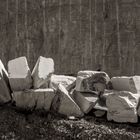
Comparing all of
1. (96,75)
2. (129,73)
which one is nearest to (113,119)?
(96,75)

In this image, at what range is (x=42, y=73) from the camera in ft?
11.7

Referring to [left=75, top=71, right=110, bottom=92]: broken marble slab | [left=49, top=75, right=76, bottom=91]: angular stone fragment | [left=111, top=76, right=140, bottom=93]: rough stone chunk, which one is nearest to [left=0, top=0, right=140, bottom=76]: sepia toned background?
[left=49, top=75, right=76, bottom=91]: angular stone fragment

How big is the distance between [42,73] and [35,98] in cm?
27

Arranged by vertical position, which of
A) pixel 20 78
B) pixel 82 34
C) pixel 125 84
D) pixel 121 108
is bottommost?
pixel 82 34

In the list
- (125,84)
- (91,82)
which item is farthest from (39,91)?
(125,84)

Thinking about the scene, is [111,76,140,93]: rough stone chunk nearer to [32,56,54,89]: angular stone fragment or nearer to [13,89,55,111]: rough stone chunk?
[32,56,54,89]: angular stone fragment

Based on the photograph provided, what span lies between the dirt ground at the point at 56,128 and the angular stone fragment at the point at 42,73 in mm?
341

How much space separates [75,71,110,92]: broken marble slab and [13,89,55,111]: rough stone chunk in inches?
12.8

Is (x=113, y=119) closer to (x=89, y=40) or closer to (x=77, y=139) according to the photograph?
(x=77, y=139)

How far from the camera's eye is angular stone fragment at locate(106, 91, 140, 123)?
3322 mm

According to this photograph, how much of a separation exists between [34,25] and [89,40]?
2.11m

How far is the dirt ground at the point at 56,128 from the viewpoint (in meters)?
3.00

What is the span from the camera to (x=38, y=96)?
3.39 meters

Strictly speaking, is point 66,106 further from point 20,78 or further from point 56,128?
point 20,78
